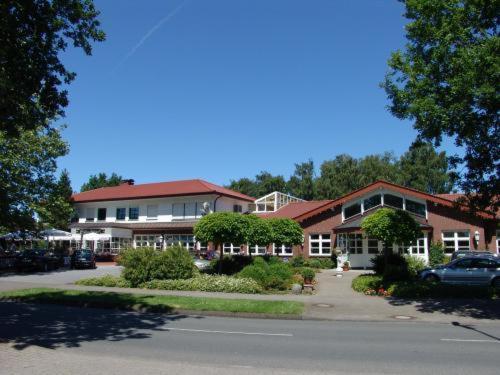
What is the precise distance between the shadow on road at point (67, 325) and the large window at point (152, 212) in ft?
106

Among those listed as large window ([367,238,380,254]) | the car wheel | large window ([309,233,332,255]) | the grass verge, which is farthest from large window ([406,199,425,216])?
the grass verge

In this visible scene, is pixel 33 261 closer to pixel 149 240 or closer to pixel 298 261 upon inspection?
pixel 149 240

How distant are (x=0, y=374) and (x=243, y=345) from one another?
178 inches

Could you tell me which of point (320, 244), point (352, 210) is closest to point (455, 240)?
point (352, 210)

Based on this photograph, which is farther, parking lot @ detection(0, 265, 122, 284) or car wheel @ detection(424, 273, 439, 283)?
parking lot @ detection(0, 265, 122, 284)

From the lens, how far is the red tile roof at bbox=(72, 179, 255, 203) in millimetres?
46259

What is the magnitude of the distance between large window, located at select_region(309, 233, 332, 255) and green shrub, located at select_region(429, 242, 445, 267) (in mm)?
8065

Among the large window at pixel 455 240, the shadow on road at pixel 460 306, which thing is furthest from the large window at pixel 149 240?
the shadow on road at pixel 460 306

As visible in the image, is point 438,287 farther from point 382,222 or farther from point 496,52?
point 496,52

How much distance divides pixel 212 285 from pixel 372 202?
19721 millimetres

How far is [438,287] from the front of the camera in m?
18.3

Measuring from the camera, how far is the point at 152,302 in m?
16.0

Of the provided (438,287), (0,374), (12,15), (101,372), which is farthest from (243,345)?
(438,287)

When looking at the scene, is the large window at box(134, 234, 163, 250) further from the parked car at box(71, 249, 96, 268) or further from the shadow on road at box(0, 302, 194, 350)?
the shadow on road at box(0, 302, 194, 350)
